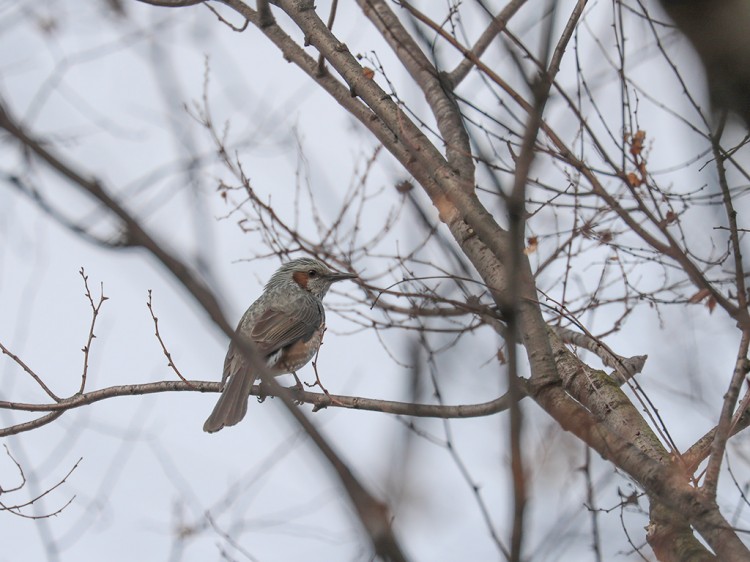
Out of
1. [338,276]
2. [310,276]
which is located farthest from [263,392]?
[310,276]

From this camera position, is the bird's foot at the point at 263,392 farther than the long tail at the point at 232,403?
No

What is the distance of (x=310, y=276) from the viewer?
27.7ft

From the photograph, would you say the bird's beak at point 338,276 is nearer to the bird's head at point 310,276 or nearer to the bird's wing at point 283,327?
the bird's head at point 310,276

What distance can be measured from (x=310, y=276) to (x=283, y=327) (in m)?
0.98

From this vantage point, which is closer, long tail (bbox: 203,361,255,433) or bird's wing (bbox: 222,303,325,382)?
long tail (bbox: 203,361,255,433)

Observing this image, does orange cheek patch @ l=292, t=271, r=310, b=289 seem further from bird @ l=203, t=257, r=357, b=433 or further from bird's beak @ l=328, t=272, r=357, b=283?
bird's beak @ l=328, t=272, r=357, b=283

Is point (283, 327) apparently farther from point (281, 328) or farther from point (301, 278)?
point (301, 278)

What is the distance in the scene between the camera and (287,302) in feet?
26.5

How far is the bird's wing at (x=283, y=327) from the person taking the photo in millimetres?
7422

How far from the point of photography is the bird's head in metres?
8.34

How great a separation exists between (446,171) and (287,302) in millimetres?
3673

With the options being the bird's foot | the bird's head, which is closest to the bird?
the bird's head

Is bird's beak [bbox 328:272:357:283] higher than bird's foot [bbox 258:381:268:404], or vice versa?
bird's beak [bbox 328:272:357:283]

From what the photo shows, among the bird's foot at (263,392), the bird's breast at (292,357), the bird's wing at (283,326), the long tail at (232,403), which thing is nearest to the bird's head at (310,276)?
the bird's wing at (283,326)
